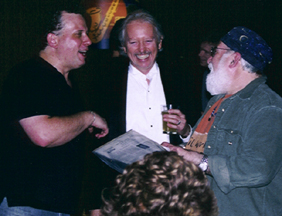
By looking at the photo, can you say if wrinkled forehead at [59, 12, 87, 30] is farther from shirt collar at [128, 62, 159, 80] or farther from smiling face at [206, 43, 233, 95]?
smiling face at [206, 43, 233, 95]

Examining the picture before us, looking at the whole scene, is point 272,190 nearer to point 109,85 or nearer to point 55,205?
point 55,205

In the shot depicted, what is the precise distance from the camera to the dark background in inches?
163

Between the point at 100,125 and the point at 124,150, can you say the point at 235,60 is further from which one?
the point at 100,125

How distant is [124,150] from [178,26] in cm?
457

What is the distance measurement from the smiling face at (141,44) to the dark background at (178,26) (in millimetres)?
1659

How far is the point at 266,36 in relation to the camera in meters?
5.19

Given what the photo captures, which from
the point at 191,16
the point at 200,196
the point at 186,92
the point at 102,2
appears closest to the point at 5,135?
the point at 200,196

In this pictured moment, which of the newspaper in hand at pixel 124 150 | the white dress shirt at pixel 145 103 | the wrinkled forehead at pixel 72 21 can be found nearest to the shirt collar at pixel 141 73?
the white dress shirt at pixel 145 103

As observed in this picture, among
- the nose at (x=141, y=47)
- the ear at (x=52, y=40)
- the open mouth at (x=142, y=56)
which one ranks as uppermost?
the ear at (x=52, y=40)

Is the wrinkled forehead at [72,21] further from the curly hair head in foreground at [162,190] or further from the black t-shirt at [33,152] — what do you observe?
the curly hair head in foreground at [162,190]

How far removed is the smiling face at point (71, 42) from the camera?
202 centimetres

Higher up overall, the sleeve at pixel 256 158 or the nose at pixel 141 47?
the nose at pixel 141 47

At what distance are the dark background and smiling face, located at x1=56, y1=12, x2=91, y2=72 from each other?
185cm

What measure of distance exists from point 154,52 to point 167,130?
2.49 feet
